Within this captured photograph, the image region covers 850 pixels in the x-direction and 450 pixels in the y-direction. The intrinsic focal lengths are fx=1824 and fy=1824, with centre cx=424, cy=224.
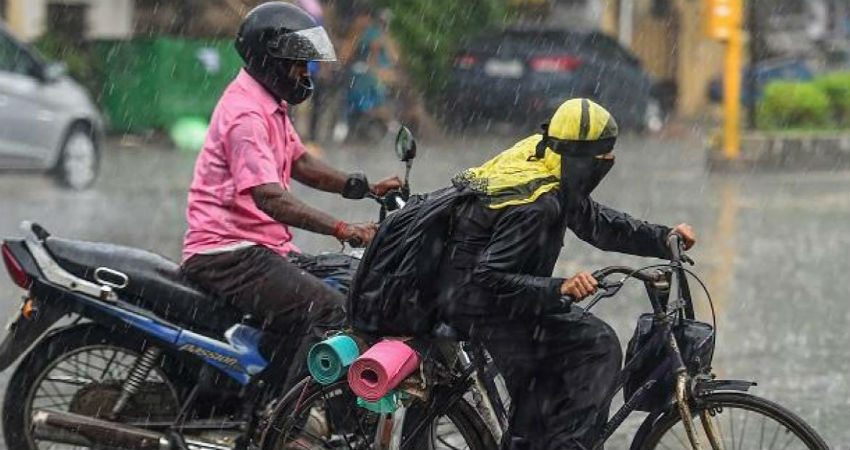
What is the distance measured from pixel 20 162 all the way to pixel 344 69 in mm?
7160

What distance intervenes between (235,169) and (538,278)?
1349mm

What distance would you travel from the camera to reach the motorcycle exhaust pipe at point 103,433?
5.91 m

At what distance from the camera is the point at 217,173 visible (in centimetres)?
599

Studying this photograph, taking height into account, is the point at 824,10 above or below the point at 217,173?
above

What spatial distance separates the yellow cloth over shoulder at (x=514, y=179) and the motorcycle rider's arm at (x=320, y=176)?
103 cm

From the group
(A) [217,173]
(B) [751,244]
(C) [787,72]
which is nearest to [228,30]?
(C) [787,72]

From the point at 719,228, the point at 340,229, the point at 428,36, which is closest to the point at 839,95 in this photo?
the point at 428,36

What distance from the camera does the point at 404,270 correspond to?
5.11m

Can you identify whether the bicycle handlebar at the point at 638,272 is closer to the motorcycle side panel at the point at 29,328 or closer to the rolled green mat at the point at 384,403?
the rolled green mat at the point at 384,403

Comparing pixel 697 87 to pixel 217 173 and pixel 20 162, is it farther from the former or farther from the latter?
pixel 217 173

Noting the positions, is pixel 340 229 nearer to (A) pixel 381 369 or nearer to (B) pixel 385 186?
(B) pixel 385 186

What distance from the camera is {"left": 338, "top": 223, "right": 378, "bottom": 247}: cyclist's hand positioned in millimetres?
5586

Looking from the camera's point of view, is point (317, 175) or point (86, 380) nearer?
point (86, 380)

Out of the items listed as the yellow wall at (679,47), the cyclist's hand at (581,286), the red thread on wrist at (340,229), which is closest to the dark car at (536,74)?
the yellow wall at (679,47)
